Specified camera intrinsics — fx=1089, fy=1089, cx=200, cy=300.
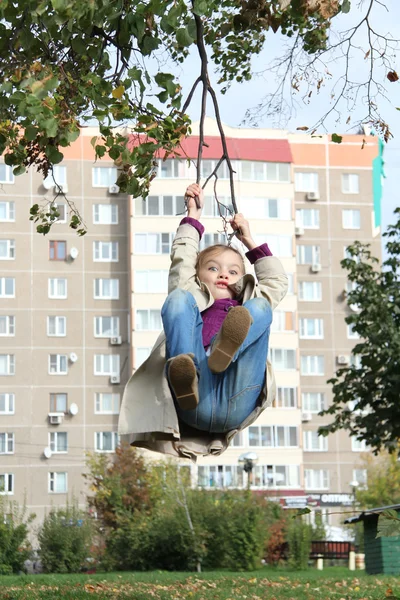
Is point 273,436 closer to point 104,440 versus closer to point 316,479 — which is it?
point 316,479

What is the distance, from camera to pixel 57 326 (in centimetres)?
6588

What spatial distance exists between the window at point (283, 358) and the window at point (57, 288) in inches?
518

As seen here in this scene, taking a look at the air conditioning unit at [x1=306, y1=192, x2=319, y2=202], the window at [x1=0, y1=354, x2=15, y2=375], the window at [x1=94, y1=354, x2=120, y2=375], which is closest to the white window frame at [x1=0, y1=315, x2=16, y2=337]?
the window at [x1=0, y1=354, x2=15, y2=375]

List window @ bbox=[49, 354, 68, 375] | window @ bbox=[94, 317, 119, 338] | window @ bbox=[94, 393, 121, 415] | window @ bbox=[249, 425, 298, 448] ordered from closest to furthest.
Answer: window @ bbox=[249, 425, 298, 448] < window @ bbox=[94, 393, 121, 415] < window @ bbox=[49, 354, 68, 375] < window @ bbox=[94, 317, 119, 338]

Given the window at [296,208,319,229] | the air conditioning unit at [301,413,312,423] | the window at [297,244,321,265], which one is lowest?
the air conditioning unit at [301,413,312,423]

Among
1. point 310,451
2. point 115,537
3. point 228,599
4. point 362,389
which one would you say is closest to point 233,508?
point 115,537

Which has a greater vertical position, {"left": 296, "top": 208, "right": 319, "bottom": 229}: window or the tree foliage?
{"left": 296, "top": 208, "right": 319, "bottom": 229}: window

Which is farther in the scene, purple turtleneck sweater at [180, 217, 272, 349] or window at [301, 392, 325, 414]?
window at [301, 392, 325, 414]

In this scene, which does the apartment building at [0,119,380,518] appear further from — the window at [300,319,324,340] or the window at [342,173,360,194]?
the window at [342,173,360,194]

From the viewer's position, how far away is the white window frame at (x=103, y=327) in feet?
216

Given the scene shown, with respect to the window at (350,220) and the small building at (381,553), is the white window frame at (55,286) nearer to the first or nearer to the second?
the window at (350,220)

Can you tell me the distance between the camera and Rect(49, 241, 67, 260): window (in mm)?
66250

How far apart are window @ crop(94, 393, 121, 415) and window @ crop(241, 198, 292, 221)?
1375 cm

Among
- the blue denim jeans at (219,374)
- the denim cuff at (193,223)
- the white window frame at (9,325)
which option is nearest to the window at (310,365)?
the white window frame at (9,325)
